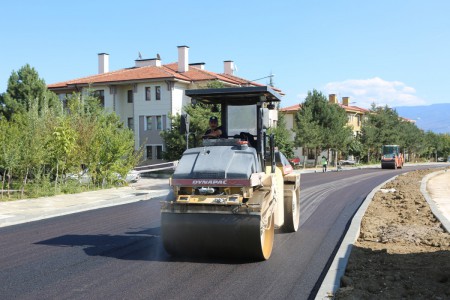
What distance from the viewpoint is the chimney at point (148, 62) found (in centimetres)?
5284

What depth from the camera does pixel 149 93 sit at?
46281 mm

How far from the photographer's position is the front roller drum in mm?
7160

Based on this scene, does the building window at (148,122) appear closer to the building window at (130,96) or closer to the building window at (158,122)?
the building window at (158,122)

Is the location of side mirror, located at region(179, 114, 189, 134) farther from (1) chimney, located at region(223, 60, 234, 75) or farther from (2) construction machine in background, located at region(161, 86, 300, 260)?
(1) chimney, located at region(223, 60, 234, 75)

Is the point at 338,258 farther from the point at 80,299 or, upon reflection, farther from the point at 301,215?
the point at 301,215

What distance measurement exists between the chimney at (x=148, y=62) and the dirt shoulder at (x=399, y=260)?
141ft

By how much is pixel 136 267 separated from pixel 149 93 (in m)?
40.0

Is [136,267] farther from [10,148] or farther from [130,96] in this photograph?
[130,96]

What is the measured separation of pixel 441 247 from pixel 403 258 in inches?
50.7

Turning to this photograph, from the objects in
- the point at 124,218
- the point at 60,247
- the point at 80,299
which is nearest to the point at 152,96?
the point at 124,218

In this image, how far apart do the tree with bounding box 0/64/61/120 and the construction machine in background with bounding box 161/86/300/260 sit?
29441mm

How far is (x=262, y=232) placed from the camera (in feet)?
24.2

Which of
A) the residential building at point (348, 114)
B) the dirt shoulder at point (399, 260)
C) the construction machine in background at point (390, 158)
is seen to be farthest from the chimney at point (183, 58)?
the dirt shoulder at point (399, 260)

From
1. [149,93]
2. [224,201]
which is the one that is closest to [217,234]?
[224,201]
